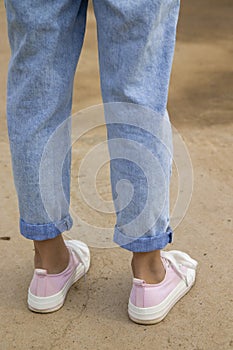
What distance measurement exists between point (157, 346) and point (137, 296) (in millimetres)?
128

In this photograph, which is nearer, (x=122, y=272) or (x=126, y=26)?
(x=126, y=26)

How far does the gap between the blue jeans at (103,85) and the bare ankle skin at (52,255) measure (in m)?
0.06

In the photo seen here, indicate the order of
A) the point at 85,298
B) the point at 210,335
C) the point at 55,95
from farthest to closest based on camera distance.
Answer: the point at 85,298 < the point at 210,335 < the point at 55,95

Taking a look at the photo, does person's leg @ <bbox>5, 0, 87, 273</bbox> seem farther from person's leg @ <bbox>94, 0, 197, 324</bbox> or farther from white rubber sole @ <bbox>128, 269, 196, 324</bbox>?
white rubber sole @ <bbox>128, 269, 196, 324</bbox>

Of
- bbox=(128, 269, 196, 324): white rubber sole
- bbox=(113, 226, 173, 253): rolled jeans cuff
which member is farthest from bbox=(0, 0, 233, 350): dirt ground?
bbox=(113, 226, 173, 253): rolled jeans cuff

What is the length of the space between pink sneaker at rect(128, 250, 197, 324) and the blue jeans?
12 cm

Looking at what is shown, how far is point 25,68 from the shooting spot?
1.33 m

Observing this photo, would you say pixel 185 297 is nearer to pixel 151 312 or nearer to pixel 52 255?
pixel 151 312

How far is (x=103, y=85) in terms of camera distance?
1360 millimetres

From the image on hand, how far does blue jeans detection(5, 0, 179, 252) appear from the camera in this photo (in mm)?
1271

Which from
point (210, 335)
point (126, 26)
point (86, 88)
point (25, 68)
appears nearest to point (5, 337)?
point (210, 335)

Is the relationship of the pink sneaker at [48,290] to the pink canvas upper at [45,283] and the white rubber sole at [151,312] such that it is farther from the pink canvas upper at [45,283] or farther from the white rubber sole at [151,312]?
the white rubber sole at [151,312]

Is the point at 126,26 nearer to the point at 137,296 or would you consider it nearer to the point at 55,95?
the point at 55,95

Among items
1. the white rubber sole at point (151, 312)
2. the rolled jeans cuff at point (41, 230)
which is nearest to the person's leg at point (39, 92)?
the rolled jeans cuff at point (41, 230)
